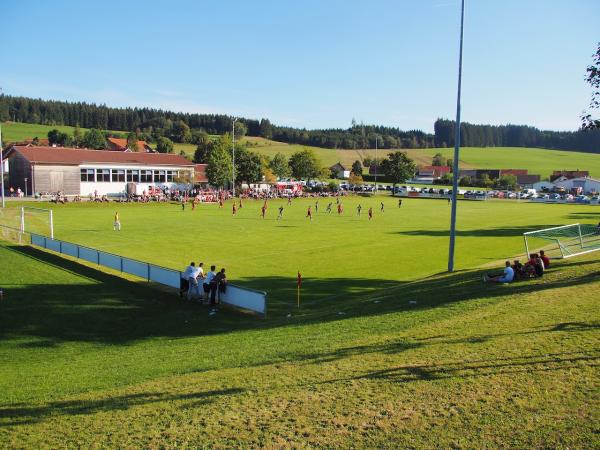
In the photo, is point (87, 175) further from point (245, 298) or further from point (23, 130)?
point (23, 130)

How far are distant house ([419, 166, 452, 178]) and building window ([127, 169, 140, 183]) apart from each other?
104 metres

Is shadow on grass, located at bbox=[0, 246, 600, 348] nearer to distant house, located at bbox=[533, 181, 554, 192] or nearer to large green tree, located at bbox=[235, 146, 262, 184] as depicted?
large green tree, located at bbox=[235, 146, 262, 184]

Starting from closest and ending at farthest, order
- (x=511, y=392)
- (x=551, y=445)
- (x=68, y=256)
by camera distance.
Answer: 1. (x=551, y=445)
2. (x=511, y=392)
3. (x=68, y=256)

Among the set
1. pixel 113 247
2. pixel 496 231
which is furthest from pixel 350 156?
pixel 113 247

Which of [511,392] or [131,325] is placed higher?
[511,392]

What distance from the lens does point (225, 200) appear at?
7738cm

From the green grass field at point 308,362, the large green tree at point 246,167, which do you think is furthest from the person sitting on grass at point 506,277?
the large green tree at point 246,167

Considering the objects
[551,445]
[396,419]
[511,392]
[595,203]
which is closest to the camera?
[551,445]

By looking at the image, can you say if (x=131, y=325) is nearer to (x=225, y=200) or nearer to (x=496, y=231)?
(x=496, y=231)

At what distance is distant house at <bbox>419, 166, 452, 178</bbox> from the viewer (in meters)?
161

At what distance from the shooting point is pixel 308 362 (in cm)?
1091

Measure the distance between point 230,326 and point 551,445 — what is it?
11124 millimetres

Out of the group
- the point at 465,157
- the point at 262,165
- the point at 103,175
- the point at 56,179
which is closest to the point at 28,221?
the point at 56,179

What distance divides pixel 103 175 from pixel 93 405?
234 feet
